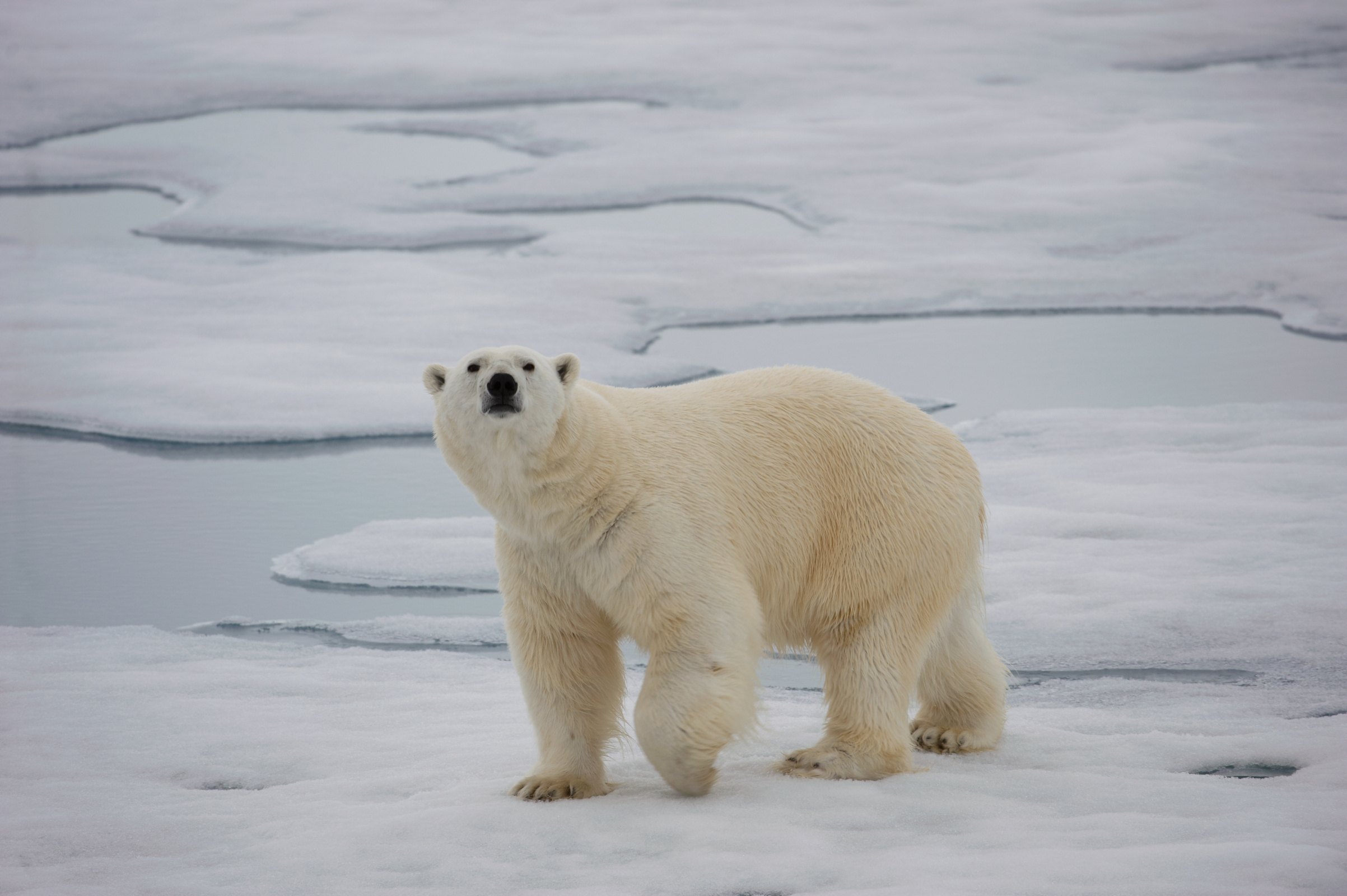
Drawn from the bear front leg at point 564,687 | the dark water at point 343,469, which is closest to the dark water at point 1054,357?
the dark water at point 343,469

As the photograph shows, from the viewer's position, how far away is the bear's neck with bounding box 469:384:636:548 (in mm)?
2969

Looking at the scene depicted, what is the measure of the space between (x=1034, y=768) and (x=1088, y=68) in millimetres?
13052

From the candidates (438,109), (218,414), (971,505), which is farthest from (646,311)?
(438,109)

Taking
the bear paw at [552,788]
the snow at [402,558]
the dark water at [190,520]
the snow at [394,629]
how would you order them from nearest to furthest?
1. the bear paw at [552,788]
2. the snow at [394,629]
3. the dark water at [190,520]
4. the snow at [402,558]

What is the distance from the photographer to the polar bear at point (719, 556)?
9.86 ft

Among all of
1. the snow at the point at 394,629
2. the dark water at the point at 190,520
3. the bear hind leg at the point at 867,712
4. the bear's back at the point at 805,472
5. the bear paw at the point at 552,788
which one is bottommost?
the snow at the point at 394,629

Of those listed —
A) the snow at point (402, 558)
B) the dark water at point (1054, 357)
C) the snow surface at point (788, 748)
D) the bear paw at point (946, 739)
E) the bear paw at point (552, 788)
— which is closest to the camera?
the snow surface at point (788, 748)

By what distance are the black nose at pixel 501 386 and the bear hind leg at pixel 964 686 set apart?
1.31 meters

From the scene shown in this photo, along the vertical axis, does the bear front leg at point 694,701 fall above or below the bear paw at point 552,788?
above

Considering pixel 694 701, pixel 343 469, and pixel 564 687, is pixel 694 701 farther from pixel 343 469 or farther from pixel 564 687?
pixel 343 469

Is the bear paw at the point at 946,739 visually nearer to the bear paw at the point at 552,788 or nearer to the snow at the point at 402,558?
the bear paw at the point at 552,788

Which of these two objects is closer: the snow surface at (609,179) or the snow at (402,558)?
the snow at (402,558)

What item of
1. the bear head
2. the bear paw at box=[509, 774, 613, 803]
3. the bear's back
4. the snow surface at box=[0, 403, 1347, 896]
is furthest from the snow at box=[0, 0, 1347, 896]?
the bear head

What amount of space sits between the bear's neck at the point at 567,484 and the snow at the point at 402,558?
1.83m
